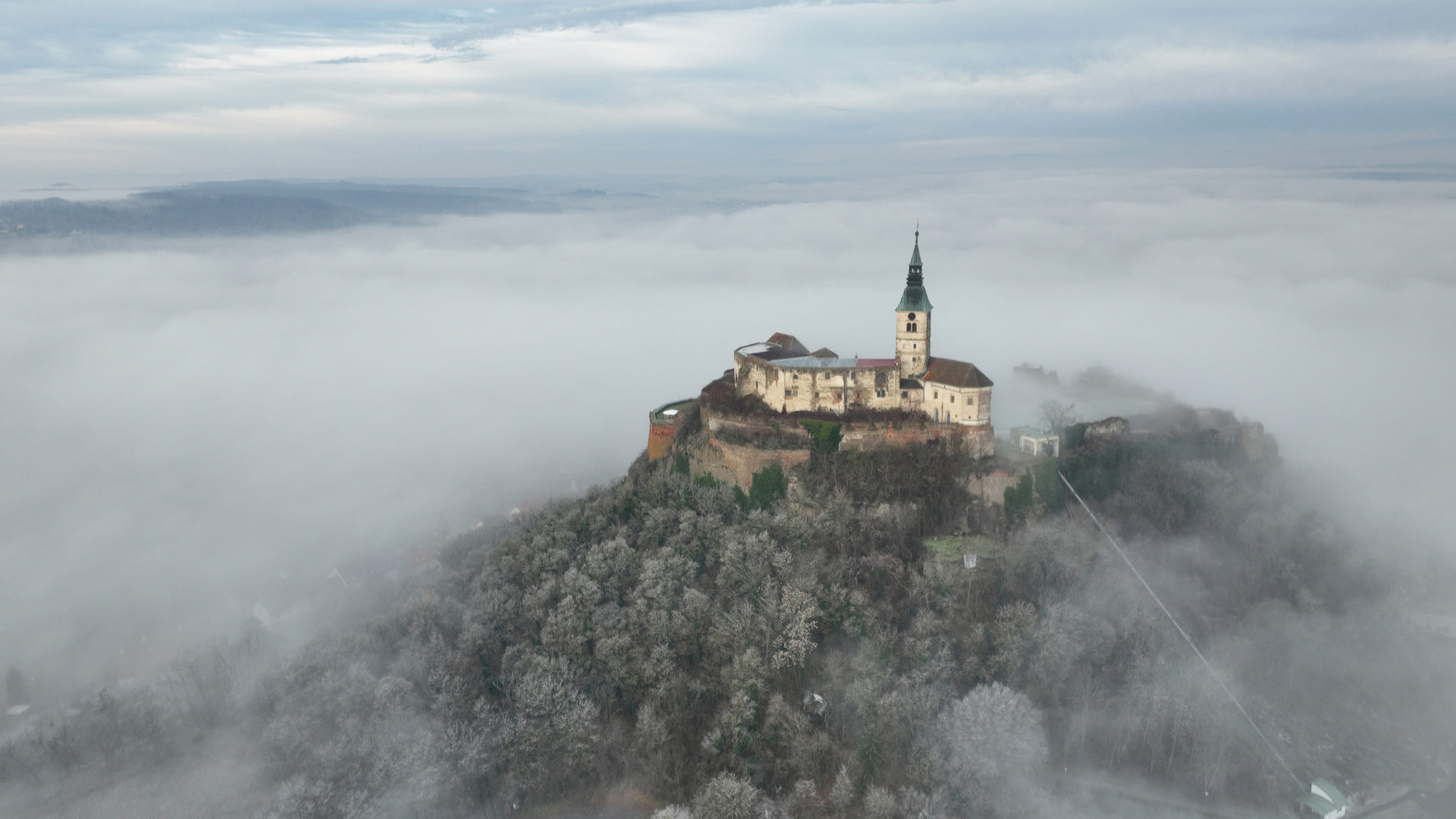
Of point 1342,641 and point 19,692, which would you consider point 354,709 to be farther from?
point 1342,641

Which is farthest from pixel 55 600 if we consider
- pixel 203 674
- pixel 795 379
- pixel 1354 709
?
pixel 1354 709

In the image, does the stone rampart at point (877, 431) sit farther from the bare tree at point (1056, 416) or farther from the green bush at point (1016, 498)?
the bare tree at point (1056, 416)

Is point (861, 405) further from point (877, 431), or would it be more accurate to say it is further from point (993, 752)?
point (993, 752)

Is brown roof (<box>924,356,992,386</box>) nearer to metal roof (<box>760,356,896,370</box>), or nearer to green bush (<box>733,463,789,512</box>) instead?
metal roof (<box>760,356,896,370</box>)

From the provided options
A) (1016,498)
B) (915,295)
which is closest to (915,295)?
(915,295)

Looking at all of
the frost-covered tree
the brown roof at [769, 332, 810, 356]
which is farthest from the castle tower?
the frost-covered tree

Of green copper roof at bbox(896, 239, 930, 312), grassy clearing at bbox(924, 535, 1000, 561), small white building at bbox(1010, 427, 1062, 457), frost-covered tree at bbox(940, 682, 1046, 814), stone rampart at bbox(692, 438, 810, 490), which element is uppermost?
green copper roof at bbox(896, 239, 930, 312)
